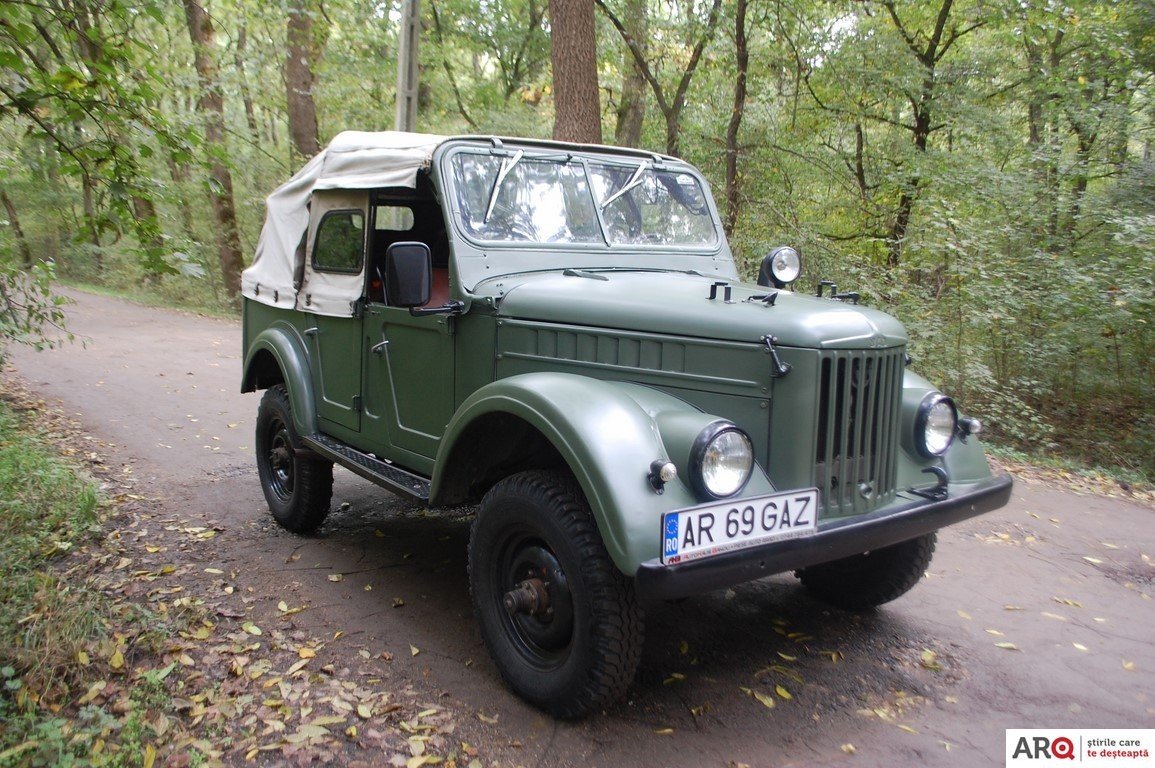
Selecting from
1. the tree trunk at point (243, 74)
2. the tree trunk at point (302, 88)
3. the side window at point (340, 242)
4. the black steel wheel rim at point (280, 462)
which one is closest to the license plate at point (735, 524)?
the side window at point (340, 242)

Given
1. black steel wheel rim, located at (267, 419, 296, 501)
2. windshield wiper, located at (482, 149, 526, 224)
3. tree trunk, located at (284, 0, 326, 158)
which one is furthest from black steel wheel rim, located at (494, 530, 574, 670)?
tree trunk, located at (284, 0, 326, 158)

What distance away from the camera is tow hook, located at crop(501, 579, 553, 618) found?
9.80ft

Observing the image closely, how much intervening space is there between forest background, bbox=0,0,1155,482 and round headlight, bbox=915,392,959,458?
3689 millimetres

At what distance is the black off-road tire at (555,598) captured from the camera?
2.75 m

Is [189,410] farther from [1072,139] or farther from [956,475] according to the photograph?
[1072,139]

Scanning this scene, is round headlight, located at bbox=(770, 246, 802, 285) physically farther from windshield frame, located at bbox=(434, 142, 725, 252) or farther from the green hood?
windshield frame, located at bbox=(434, 142, 725, 252)

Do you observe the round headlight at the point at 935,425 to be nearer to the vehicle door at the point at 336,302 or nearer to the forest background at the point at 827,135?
the vehicle door at the point at 336,302

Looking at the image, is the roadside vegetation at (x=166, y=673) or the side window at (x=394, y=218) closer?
the roadside vegetation at (x=166, y=673)

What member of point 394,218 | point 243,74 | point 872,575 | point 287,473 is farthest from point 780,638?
point 243,74

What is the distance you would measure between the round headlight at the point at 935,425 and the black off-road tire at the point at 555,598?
1.41 m

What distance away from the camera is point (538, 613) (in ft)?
9.99

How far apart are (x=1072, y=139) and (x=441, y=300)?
10.8 m

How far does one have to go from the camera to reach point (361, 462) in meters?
4.16

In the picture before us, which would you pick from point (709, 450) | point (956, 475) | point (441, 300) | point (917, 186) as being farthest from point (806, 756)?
point (917, 186)
